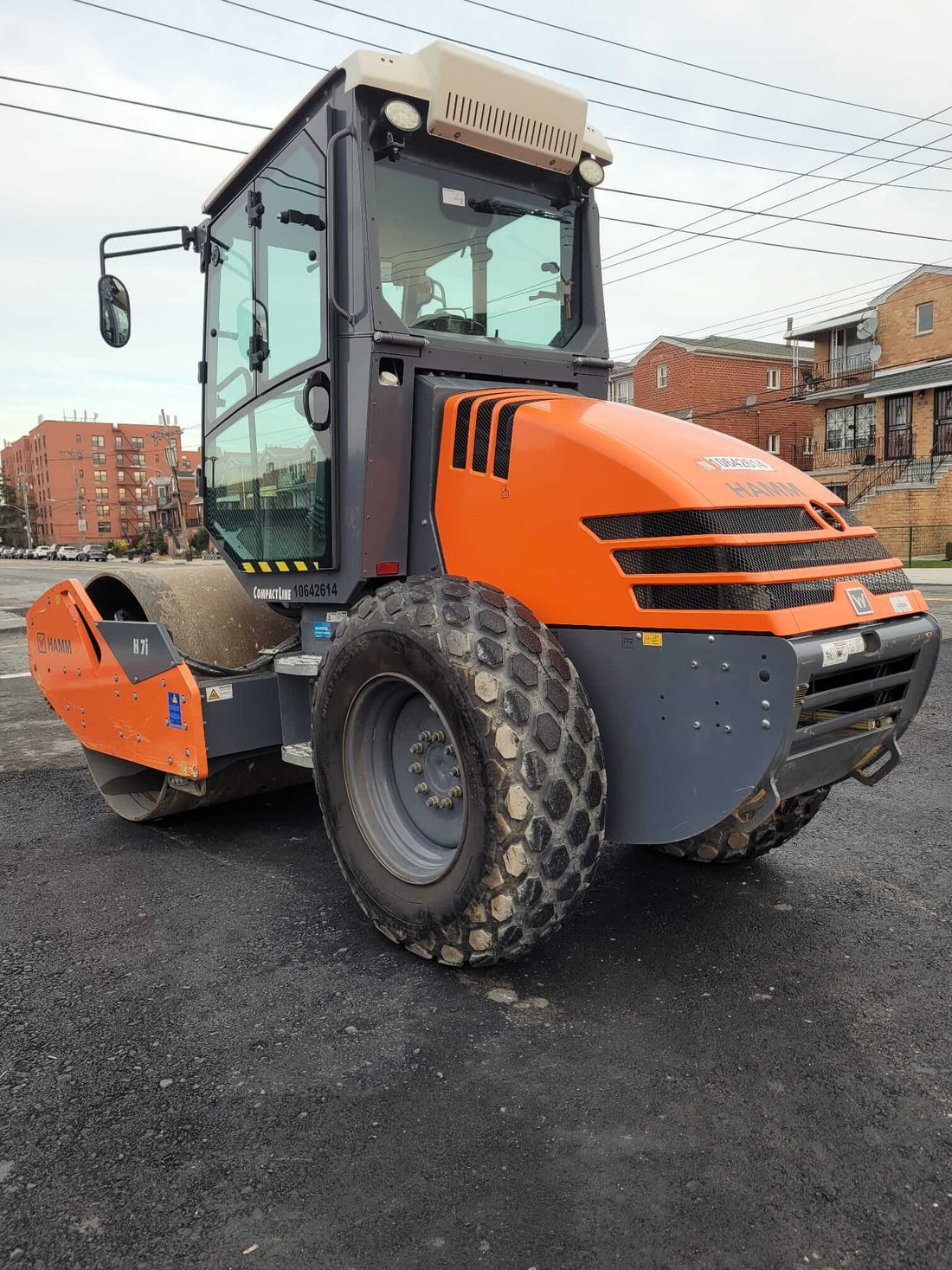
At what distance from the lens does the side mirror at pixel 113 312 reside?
456cm

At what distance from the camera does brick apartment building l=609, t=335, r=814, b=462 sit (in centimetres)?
4256

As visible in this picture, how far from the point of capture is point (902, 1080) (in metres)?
2.58

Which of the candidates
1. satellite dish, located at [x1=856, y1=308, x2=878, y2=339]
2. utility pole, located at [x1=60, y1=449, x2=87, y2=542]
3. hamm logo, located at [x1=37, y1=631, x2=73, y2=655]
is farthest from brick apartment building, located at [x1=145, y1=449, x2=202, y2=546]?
hamm logo, located at [x1=37, y1=631, x2=73, y2=655]

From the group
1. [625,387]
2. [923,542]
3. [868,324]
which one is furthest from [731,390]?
[923,542]

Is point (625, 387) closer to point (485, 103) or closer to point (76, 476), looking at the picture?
point (485, 103)

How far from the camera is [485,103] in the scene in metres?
3.74

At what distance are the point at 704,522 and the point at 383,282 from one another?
1760 mm

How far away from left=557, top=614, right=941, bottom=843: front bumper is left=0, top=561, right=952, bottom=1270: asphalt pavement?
64 centimetres

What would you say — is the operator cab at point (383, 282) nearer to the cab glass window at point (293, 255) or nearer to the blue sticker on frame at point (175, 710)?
the cab glass window at point (293, 255)

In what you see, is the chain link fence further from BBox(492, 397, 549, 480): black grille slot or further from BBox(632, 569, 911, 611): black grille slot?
BBox(632, 569, 911, 611): black grille slot

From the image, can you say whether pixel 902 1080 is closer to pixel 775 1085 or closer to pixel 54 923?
pixel 775 1085

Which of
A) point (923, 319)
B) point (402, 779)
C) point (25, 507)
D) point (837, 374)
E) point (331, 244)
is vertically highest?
point (923, 319)

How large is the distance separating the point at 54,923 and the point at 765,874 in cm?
291

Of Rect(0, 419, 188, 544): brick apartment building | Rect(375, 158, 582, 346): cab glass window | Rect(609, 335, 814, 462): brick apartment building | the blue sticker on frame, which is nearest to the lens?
Rect(375, 158, 582, 346): cab glass window
